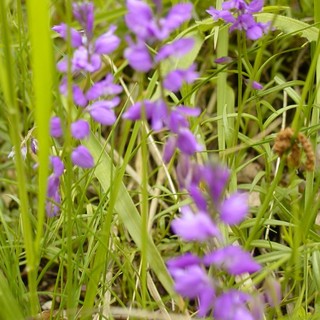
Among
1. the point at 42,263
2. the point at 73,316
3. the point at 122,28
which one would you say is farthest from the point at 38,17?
the point at 122,28

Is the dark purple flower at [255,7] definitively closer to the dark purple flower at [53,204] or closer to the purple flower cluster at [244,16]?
the purple flower cluster at [244,16]

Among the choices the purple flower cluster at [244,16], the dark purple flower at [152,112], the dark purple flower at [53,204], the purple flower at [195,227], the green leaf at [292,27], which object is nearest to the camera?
the purple flower at [195,227]

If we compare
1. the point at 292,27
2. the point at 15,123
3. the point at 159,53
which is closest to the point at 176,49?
the point at 159,53

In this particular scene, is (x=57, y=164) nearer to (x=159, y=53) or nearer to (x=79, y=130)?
(x=79, y=130)

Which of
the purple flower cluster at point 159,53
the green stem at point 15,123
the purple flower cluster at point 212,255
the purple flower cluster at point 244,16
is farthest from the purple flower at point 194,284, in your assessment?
the purple flower cluster at point 244,16

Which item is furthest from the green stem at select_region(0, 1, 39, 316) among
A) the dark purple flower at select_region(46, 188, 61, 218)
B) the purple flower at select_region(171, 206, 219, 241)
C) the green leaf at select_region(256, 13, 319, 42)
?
the green leaf at select_region(256, 13, 319, 42)

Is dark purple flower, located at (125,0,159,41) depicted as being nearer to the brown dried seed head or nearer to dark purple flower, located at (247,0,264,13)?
the brown dried seed head

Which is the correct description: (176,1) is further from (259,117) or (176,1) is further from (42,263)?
(42,263)
